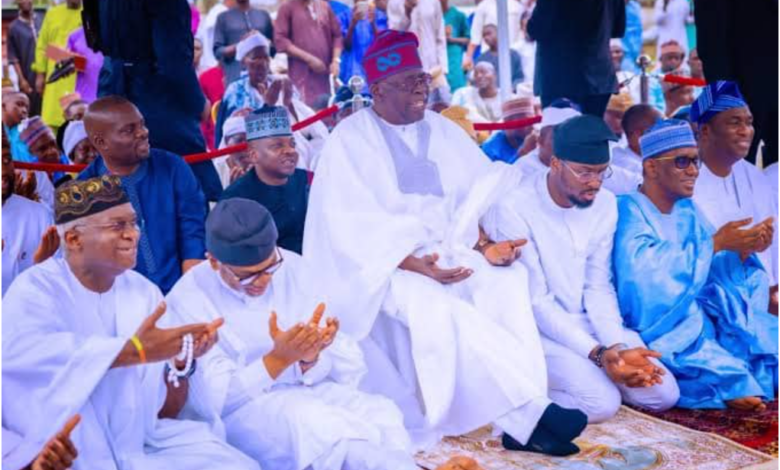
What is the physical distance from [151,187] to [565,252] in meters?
1.86

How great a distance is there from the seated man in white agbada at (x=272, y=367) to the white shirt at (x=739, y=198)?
91.2 inches

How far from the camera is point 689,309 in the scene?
16.9 ft

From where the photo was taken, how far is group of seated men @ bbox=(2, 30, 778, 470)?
3.43m

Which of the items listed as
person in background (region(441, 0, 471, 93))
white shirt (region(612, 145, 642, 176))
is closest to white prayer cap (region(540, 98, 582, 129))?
white shirt (region(612, 145, 642, 176))

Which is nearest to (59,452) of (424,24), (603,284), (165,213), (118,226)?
(118,226)

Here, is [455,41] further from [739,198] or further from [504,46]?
[739,198]

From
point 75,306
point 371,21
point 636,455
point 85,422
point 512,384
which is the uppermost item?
point 371,21

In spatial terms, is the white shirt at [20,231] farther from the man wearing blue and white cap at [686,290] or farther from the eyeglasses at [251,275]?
the man wearing blue and white cap at [686,290]

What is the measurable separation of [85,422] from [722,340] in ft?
10.2

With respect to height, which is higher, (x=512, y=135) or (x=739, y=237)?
(x=512, y=135)

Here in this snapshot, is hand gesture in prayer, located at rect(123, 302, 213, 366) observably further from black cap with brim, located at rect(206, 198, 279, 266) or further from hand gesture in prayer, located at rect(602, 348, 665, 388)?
hand gesture in prayer, located at rect(602, 348, 665, 388)

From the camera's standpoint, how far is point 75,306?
11.2ft

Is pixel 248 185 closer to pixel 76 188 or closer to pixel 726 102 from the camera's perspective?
pixel 76 188

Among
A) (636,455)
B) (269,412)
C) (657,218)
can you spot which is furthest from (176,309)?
(657,218)
